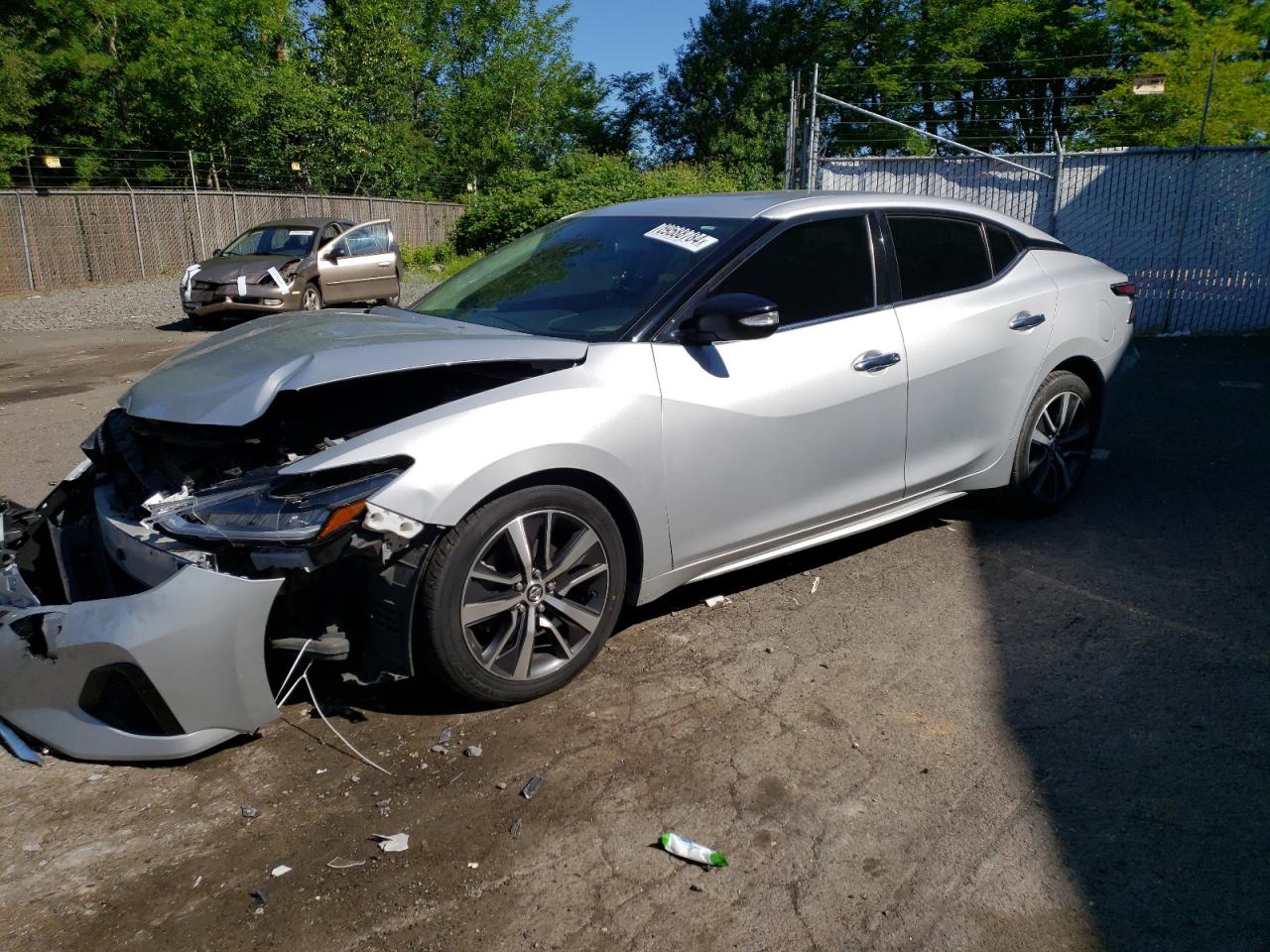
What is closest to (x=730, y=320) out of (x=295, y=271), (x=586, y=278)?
(x=586, y=278)

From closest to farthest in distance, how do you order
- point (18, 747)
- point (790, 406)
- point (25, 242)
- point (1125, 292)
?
point (18, 747)
point (790, 406)
point (1125, 292)
point (25, 242)

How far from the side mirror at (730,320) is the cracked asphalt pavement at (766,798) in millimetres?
1183

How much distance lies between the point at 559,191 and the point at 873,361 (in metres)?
23.5

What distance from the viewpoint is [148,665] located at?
110 inches

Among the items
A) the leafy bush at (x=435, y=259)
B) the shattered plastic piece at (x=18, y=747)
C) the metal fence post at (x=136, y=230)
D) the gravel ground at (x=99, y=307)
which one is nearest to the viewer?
the shattered plastic piece at (x=18, y=747)

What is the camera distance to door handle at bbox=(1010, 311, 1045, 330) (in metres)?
4.86

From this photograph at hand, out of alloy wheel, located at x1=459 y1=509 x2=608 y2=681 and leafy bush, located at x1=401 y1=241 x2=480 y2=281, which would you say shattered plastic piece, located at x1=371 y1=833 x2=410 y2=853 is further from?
leafy bush, located at x1=401 y1=241 x2=480 y2=281

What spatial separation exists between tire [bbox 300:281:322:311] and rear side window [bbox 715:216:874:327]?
11945 millimetres

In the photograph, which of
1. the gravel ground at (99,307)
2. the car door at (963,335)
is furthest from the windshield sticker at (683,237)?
the gravel ground at (99,307)

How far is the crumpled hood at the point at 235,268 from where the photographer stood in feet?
46.3

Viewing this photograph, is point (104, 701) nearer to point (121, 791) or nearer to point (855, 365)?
point (121, 791)

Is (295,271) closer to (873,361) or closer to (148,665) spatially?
(873,361)

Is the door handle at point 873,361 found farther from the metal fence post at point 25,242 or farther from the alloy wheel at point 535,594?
the metal fence post at point 25,242

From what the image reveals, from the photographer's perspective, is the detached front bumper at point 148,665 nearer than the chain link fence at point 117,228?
Yes
